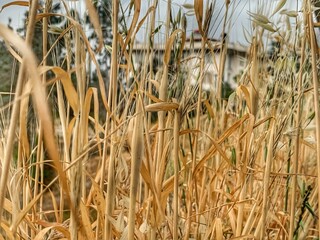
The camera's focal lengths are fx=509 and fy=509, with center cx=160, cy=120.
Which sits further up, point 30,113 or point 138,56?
point 138,56

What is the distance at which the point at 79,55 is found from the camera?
2.00 feet

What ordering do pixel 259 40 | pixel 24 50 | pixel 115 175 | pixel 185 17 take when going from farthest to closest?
→ pixel 259 40
pixel 185 17
pixel 115 175
pixel 24 50

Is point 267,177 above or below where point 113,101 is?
below

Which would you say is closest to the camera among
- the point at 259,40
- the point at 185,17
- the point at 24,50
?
the point at 24,50

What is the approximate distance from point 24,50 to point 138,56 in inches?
21.1

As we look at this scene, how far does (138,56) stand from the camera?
0.78m

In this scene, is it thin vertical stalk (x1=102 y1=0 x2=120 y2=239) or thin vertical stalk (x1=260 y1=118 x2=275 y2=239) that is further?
thin vertical stalk (x1=260 y1=118 x2=275 y2=239)

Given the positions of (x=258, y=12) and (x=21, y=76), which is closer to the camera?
(x=21, y=76)

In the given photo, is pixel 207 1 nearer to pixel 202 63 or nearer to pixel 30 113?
pixel 202 63

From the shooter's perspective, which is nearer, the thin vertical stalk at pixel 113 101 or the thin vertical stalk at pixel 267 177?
the thin vertical stalk at pixel 113 101

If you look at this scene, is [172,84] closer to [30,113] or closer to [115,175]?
[115,175]

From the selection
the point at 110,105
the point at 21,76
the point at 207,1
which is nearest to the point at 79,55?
the point at 110,105

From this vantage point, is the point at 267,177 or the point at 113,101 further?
the point at 267,177

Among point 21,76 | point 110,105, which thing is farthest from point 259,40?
point 21,76
